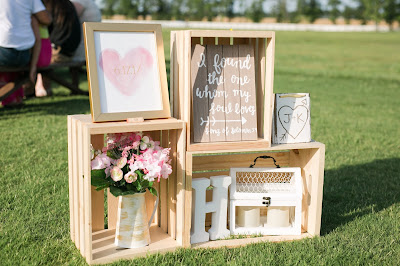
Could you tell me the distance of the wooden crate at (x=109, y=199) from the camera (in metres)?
2.35

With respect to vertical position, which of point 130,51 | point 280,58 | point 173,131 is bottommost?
point 280,58

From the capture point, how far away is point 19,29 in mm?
5090

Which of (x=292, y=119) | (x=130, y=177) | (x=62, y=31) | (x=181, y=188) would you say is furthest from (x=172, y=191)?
(x=62, y=31)

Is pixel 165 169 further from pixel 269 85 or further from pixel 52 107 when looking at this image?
pixel 52 107

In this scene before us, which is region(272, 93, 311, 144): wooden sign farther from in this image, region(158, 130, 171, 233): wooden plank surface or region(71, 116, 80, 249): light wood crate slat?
region(71, 116, 80, 249): light wood crate slat

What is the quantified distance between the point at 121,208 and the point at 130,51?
0.77m

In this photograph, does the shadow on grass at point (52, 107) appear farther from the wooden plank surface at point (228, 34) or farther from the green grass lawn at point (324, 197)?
the wooden plank surface at point (228, 34)

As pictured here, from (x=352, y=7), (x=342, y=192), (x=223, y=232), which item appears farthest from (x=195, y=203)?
(x=352, y=7)

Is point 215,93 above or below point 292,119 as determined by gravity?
above

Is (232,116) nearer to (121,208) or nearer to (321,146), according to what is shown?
(321,146)

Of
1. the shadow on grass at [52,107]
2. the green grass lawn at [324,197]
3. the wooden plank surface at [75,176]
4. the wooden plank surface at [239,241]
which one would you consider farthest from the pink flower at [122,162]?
the shadow on grass at [52,107]

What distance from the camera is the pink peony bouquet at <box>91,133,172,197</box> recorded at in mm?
2393

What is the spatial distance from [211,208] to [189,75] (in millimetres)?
721

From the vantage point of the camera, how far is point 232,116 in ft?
8.71
